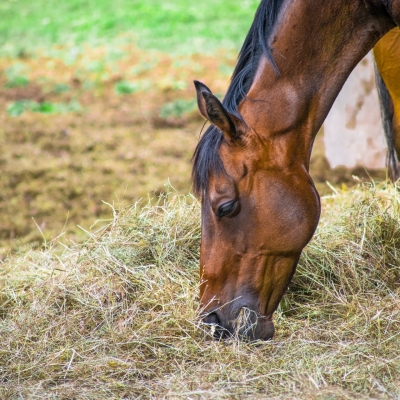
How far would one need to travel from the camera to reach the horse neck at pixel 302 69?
2555 millimetres

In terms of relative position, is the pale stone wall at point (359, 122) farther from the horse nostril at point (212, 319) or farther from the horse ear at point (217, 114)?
the horse nostril at point (212, 319)

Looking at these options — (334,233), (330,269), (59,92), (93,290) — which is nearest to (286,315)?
(330,269)

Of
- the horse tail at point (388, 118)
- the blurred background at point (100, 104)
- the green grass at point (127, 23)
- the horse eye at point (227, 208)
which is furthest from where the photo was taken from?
the green grass at point (127, 23)

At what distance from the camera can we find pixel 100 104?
9141 millimetres

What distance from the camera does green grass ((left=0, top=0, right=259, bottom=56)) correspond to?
13.0 metres

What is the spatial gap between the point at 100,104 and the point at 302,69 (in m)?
6.89

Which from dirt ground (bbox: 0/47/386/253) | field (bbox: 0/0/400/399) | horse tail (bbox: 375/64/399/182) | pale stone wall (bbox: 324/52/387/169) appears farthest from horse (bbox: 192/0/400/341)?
pale stone wall (bbox: 324/52/387/169)

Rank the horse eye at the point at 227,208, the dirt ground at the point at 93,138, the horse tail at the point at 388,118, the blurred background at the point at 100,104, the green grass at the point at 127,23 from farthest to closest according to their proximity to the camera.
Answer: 1. the green grass at the point at 127,23
2. the blurred background at the point at 100,104
3. the dirt ground at the point at 93,138
4. the horse tail at the point at 388,118
5. the horse eye at the point at 227,208

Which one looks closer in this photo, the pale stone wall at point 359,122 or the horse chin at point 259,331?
the horse chin at point 259,331

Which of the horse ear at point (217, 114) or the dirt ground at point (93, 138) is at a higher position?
the horse ear at point (217, 114)

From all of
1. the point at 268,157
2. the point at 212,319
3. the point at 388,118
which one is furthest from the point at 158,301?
the point at 388,118

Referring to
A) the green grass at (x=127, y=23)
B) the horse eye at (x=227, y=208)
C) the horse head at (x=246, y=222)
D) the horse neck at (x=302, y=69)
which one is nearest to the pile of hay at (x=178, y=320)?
the horse head at (x=246, y=222)

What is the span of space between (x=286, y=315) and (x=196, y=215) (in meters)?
0.84

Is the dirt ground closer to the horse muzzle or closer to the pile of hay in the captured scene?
the pile of hay
